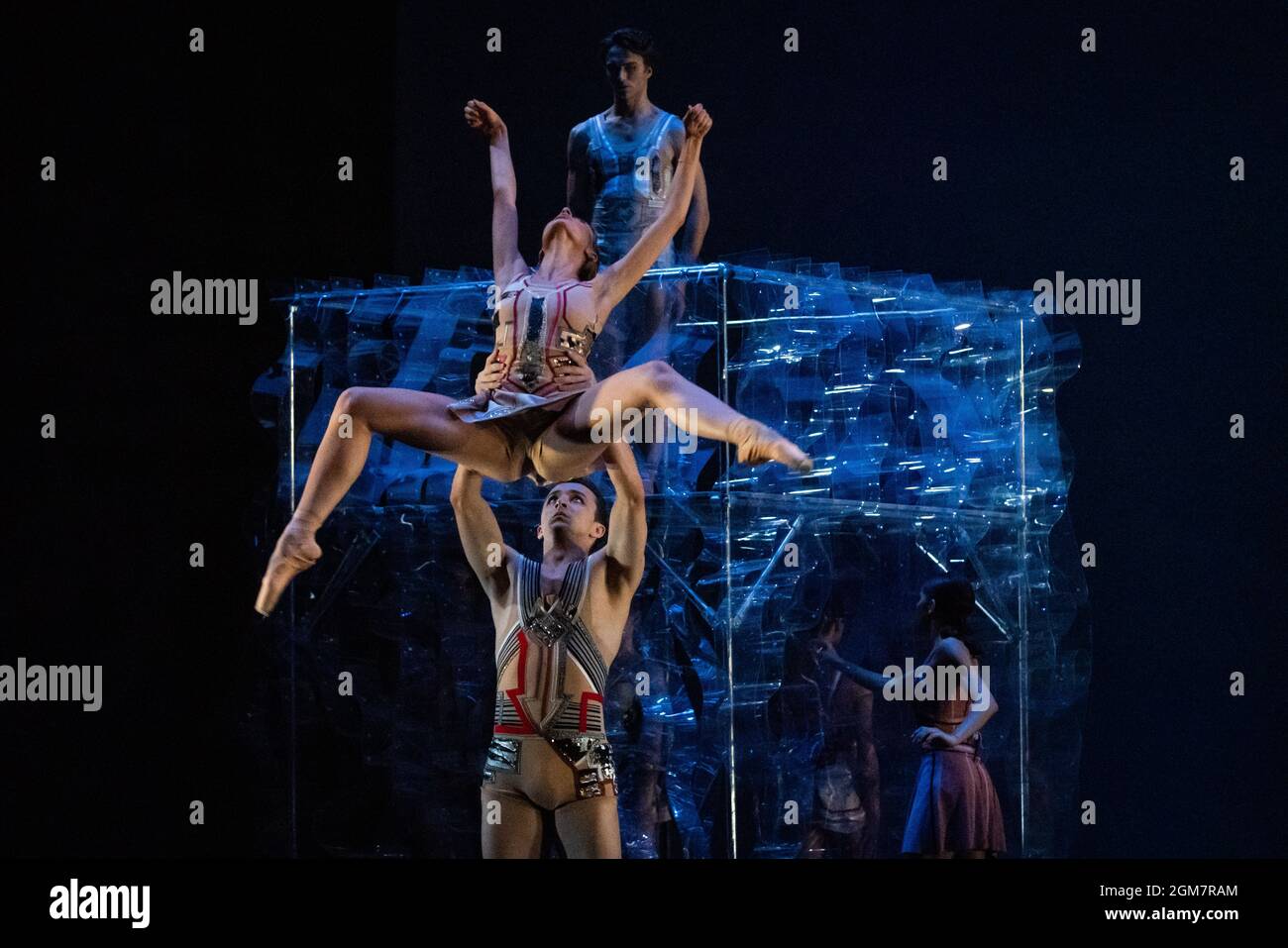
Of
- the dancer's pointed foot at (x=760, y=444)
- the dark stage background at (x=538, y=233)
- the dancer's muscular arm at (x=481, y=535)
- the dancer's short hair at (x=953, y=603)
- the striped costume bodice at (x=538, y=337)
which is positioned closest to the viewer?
the dancer's pointed foot at (x=760, y=444)

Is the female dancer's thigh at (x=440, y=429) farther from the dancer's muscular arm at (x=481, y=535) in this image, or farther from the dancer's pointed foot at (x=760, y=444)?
the dancer's pointed foot at (x=760, y=444)

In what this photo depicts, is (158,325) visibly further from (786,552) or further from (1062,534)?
(1062,534)

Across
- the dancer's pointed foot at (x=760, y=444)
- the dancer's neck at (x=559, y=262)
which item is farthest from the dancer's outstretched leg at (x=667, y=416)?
the dancer's neck at (x=559, y=262)

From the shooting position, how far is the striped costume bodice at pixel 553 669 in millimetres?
6066

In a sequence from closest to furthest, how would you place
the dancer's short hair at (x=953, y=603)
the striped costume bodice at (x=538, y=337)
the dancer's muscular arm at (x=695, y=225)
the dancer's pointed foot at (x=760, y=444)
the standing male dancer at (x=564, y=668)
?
the dancer's pointed foot at (x=760, y=444)
the standing male dancer at (x=564, y=668)
the striped costume bodice at (x=538, y=337)
the dancer's short hair at (x=953, y=603)
the dancer's muscular arm at (x=695, y=225)

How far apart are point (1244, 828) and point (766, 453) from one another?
2153 millimetres

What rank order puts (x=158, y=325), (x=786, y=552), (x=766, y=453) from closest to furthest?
(x=766, y=453), (x=786, y=552), (x=158, y=325)

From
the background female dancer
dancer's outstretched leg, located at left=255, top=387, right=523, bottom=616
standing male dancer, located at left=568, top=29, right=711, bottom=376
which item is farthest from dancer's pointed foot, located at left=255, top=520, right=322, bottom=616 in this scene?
the background female dancer

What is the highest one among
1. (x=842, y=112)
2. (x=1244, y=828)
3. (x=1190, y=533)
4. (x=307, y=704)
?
(x=842, y=112)

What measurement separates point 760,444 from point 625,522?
57 cm

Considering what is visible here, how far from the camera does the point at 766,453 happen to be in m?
5.73

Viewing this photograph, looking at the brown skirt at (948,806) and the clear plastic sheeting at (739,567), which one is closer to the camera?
the clear plastic sheeting at (739,567)

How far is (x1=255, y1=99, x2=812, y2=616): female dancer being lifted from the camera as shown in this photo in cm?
612

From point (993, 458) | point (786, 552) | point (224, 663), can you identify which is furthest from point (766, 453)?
point (224, 663)
